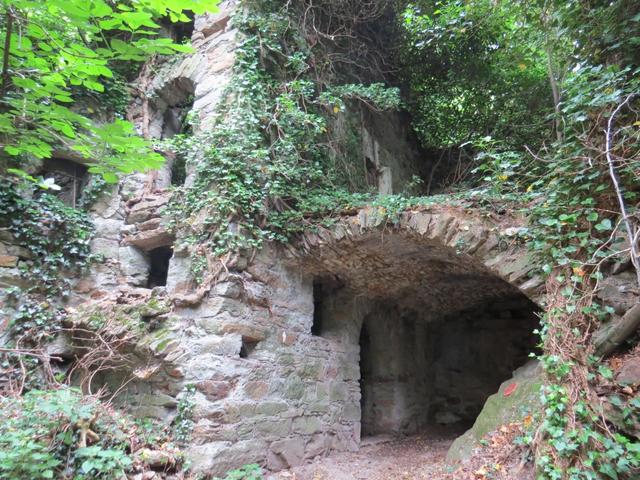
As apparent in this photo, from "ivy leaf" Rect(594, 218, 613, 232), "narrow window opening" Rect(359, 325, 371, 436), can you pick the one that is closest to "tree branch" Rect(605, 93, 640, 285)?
"ivy leaf" Rect(594, 218, 613, 232)

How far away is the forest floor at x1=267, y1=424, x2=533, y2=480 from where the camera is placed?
10.2 feet

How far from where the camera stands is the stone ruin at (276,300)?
3713mm

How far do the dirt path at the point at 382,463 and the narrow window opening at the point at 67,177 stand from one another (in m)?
3.83

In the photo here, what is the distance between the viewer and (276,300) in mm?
4418

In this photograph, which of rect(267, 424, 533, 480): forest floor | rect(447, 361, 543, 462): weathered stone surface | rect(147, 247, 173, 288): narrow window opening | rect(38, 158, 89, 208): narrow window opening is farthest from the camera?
rect(147, 247, 173, 288): narrow window opening

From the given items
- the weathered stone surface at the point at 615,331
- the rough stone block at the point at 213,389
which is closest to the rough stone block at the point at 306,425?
the rough stone block at the point at 213,389

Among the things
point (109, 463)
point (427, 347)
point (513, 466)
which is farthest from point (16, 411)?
point (427, 347)

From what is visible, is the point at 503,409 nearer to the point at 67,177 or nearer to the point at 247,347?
the point at 247,347

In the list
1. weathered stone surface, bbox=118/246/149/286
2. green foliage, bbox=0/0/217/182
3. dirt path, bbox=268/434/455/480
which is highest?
green foliage, bbox=0/0/217/182

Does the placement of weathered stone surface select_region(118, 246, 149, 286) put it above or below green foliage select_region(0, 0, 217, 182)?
below

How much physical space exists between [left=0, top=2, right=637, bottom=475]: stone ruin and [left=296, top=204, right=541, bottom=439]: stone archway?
0.02 meters

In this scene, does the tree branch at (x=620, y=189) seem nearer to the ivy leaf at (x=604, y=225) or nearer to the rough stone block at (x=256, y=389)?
the ivy leaf at (x=604, y=225)

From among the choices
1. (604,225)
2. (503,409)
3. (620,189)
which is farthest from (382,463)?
(620,189)

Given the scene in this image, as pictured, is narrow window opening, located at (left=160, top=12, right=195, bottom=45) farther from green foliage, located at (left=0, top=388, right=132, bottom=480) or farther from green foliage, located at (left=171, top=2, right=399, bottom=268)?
green foliage, located at (left=0, top=388, right=132, bottom=480)
